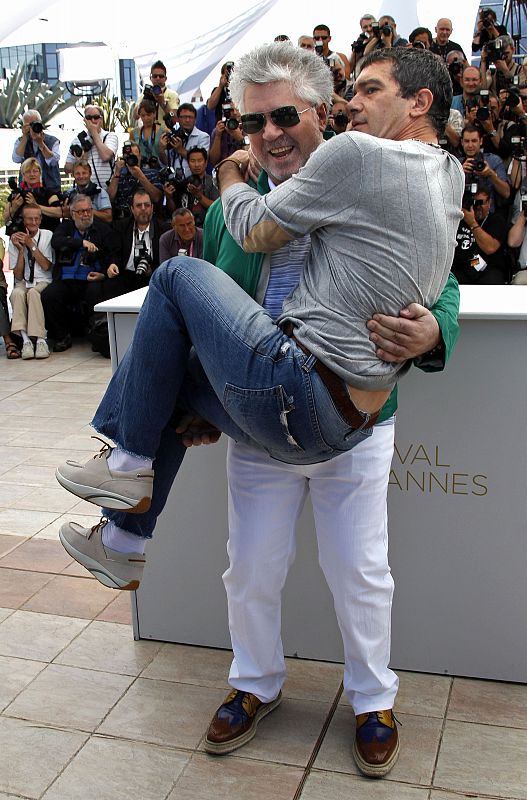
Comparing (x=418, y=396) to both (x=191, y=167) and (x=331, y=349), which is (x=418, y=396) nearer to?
(x=331, y=349)

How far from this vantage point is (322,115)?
2.11 meters

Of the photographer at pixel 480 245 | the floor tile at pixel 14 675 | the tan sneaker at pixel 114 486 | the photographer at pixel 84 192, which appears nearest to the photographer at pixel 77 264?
the photographer at pixel 84 192

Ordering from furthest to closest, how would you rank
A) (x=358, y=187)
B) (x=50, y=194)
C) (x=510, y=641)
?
(x=50, y=194) → (x=510, y=641) → (x=358, y=187)

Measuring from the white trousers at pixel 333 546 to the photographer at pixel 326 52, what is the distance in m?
6.82

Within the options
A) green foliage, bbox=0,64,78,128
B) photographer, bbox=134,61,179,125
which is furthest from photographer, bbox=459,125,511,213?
green foliage, bbox=0,64,78,128

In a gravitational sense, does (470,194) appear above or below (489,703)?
above

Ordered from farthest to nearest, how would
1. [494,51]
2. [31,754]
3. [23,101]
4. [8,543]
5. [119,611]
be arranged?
[23,101] < [494,51] < [8,543] < [119,611] < [31,754]

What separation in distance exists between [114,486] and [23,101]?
23.8m

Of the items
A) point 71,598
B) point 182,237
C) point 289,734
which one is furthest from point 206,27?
point 289,734

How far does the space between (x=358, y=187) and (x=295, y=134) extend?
0.31 metres

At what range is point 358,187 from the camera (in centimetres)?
182

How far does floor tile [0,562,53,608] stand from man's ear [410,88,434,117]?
2193mm

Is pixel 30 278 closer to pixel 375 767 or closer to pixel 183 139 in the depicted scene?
pixel 183 139

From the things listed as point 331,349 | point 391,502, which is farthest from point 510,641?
point 331,349
